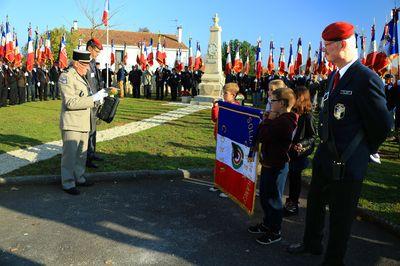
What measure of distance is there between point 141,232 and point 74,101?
2397 mm

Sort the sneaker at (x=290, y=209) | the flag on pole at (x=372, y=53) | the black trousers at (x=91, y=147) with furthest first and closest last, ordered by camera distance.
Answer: the flag on pole at (x=372, y=53), the black trousers at (x=91, y=147), the sneaker at (x=290, y=209)

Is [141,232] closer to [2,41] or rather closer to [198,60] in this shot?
[2,41]

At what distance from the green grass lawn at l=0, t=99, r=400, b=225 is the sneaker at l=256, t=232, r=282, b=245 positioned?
74.5 inches

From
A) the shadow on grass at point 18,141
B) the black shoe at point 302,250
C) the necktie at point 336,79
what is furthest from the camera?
the shadow on grass at point 18,141

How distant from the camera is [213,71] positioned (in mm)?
24594

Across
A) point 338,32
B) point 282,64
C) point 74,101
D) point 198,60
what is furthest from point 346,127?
point 198,60

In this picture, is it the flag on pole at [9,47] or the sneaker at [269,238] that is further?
the flag on pole at [9,47]

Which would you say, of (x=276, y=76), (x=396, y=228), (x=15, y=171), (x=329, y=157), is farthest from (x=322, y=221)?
(x=276, y=76)

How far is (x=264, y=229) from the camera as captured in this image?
4953 millimetres

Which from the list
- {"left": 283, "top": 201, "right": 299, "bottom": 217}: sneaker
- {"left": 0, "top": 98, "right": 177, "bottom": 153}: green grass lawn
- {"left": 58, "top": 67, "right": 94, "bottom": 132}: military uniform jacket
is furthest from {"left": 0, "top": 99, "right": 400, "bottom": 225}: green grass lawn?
{"left": 58, "top": 67, "right": 94, "bottom": 132}: military uniform jacket

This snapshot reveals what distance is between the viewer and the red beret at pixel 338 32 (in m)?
3.59

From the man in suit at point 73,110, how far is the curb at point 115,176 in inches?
25.2

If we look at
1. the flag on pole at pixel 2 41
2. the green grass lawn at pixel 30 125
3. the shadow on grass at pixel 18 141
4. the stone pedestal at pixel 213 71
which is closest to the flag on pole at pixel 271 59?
the stone pedestal at pixel 213 71

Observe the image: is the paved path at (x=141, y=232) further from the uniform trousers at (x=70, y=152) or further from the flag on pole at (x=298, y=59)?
the flag on pole at (x=298, y=59)
